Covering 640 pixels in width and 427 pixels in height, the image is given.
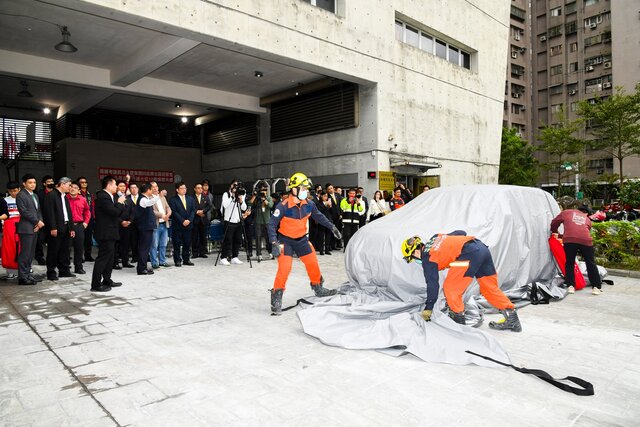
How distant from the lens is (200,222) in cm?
1031

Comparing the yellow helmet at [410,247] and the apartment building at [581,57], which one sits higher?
the apartment building at [581,57]

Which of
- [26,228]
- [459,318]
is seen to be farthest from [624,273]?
[26,228]

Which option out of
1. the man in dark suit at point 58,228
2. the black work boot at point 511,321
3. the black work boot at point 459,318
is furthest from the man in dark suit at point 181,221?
the black work boot at point 511,321

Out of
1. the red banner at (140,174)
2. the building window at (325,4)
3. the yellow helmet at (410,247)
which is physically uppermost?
the building window at (325,4)

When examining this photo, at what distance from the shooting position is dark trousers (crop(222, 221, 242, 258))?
9740 mm

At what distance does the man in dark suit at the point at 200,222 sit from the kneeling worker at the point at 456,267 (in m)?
6.41

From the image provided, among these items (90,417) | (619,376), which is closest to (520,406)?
(619,376)

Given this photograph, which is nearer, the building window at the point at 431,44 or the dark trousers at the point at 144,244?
the dark trousers at the point at 144,244

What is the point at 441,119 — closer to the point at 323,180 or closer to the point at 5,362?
the point at 323,180

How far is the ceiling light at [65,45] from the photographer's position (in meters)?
10.6

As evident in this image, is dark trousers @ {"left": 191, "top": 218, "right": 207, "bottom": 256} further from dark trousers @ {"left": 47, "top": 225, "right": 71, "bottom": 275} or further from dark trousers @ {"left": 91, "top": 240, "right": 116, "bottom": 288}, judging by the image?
dark trousers @ {"left": 91, "top": 240, "right": 116, "bottom": 288}

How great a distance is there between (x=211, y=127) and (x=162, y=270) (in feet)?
48.6

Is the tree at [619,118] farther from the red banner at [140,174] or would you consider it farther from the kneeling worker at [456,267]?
the kneeling worker at [456,267]

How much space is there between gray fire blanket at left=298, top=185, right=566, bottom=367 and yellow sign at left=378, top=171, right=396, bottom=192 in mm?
7828
